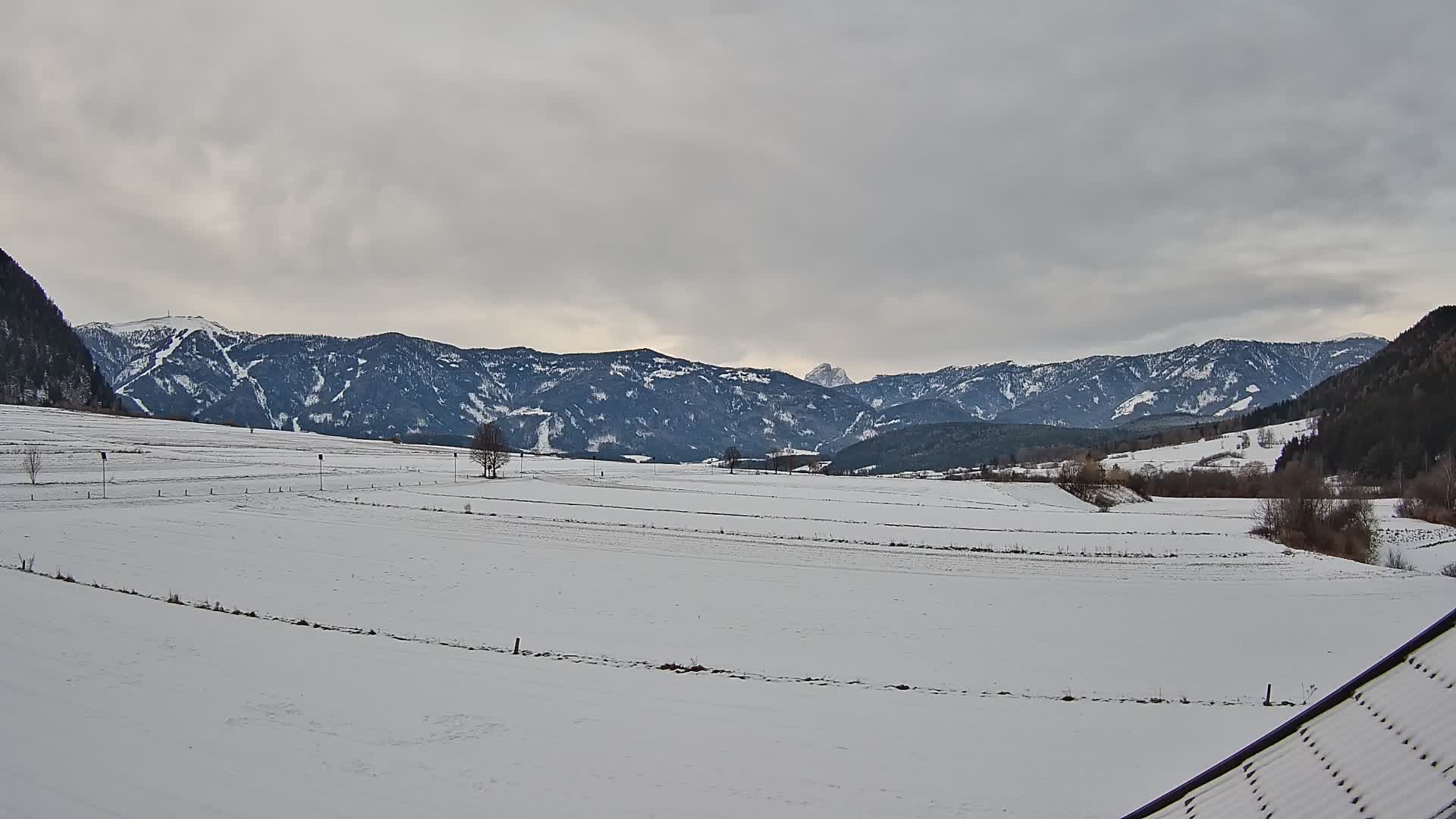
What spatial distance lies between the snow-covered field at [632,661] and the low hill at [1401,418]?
99.7 metres

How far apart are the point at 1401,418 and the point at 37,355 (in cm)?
29597

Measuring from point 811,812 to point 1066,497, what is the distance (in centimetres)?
8597

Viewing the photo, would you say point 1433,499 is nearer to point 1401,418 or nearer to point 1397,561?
point 1397,561

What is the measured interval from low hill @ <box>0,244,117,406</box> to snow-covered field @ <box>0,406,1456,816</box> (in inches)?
6456

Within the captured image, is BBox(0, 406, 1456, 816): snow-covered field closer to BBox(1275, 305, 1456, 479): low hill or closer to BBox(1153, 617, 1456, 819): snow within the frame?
BBox(1153, 617, 1456, 819): snow

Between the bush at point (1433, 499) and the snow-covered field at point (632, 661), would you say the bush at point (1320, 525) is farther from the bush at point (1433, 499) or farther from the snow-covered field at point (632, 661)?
the bush at point (1433, 499)

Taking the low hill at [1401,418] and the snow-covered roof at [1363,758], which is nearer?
the snow-covered roof at [1363,758]

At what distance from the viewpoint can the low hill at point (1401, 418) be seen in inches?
4783

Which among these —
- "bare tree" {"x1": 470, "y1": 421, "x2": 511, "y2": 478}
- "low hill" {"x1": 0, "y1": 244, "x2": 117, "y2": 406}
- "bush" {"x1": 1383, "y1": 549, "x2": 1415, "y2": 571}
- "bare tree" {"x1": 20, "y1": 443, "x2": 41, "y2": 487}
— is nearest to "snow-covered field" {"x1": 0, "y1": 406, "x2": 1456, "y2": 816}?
"bush" {"x1": 1383, "y1": 549, "x2": 1415, "y2": 571}

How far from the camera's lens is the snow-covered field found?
32.5 feet

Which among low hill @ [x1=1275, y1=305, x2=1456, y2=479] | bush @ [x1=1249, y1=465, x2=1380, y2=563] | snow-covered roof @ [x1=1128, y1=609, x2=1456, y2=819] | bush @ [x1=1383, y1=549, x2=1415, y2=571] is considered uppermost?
low hill @ [x1=1275, y1=305, x2=1456, y2=479]

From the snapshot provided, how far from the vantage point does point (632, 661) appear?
57.5ft

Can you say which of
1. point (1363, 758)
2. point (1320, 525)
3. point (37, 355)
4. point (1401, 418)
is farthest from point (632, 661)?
point (37, 355)

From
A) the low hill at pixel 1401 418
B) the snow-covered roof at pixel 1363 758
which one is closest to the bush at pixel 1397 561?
the snow-covered roof at pixel 1363 758
